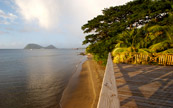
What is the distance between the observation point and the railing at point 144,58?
606cm

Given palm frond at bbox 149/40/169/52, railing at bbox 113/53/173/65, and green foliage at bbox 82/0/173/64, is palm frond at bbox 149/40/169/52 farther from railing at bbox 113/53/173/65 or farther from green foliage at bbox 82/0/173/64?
railing at bbox 113/53/173/65

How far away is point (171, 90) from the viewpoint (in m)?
2.56

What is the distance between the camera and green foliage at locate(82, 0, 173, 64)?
733cm

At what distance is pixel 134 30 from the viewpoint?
8.34 metres

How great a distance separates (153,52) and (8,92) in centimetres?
1320

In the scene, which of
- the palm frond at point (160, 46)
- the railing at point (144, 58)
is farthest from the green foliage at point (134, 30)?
the railing at point (144, 58)

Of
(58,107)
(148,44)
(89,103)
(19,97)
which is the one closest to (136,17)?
(148,44)

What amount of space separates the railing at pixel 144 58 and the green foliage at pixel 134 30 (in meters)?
0.45

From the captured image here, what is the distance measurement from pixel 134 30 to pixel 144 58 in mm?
3311

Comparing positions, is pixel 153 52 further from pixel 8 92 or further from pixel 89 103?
pixel 8 92

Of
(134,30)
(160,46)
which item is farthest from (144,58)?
(134,30)

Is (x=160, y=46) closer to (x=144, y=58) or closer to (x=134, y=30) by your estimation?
(x=144, y=58)

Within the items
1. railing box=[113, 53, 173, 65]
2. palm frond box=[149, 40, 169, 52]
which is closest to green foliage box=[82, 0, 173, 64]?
palm frond box=[149, 40, 169, 52]

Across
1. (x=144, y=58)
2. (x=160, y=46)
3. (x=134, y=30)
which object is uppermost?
(x=134, y=30)
